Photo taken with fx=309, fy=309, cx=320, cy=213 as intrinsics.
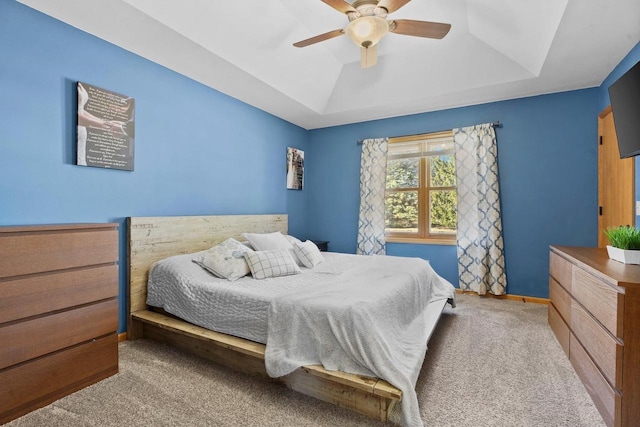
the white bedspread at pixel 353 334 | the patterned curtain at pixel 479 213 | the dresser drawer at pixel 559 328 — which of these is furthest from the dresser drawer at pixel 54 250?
the patterned curtain at pixel 479 213

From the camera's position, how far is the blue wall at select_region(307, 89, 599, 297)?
351cm

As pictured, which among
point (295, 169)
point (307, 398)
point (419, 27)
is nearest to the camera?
point (307, 398)

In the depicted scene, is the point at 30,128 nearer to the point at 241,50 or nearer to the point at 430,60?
the point at 241,50

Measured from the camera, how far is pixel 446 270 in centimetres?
420

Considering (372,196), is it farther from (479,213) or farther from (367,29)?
(367,29)

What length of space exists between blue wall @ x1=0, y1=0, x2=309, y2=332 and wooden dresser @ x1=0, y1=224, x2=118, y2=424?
21.1 inches

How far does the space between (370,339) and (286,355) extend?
0.52 m

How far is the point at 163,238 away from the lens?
288 cm

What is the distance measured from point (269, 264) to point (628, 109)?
2.77 meters

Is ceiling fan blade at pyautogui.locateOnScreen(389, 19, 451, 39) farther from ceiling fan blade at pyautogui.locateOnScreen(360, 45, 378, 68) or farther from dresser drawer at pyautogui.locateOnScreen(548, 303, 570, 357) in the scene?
dresser drawer at pyautogui.locateOnScreen(548, 303, 570, 357)

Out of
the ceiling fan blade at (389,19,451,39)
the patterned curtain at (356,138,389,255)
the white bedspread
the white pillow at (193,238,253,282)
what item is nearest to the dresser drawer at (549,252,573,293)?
the white bedspread

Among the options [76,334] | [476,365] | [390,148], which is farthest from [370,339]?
[390,148]

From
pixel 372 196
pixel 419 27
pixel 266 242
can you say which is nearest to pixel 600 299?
pixel 419 27

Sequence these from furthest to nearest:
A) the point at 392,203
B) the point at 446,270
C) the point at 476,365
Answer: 1. the point at 392,203
2. the point at 446,270
3. the point at 476,365
